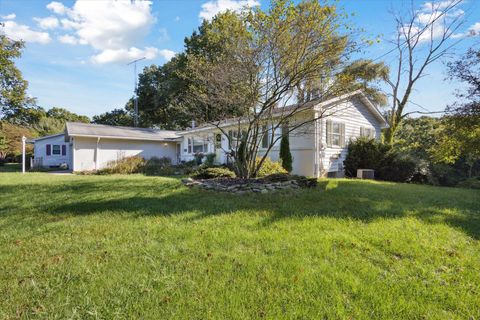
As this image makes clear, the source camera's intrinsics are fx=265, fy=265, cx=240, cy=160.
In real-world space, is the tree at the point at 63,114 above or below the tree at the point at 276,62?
above

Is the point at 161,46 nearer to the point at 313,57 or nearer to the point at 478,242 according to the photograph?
the point at 313,57

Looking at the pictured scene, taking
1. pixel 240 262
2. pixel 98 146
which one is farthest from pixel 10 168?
pixel 240 262

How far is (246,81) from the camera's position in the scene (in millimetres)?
7773

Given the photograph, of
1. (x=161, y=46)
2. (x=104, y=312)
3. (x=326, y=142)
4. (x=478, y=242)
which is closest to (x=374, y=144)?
(x=326, y=142)

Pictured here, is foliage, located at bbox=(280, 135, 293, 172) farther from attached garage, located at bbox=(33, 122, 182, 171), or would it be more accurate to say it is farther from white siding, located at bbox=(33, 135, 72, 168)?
white siding, located at bbox=(33, 135, 72, 168)

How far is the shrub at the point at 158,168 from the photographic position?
49.3 feet

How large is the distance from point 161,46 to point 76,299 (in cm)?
1187

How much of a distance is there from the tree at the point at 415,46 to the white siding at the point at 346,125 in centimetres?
254

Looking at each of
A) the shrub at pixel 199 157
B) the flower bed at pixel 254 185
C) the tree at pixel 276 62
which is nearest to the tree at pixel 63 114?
the shrub at pixel 199 157

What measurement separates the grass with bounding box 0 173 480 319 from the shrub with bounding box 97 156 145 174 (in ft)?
32.8

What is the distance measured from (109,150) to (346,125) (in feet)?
52.7

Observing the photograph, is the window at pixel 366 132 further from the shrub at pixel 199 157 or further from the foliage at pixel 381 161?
the shrub at pixel 199 157

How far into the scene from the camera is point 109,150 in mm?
19250

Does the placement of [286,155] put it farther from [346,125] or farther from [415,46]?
[415,46]
